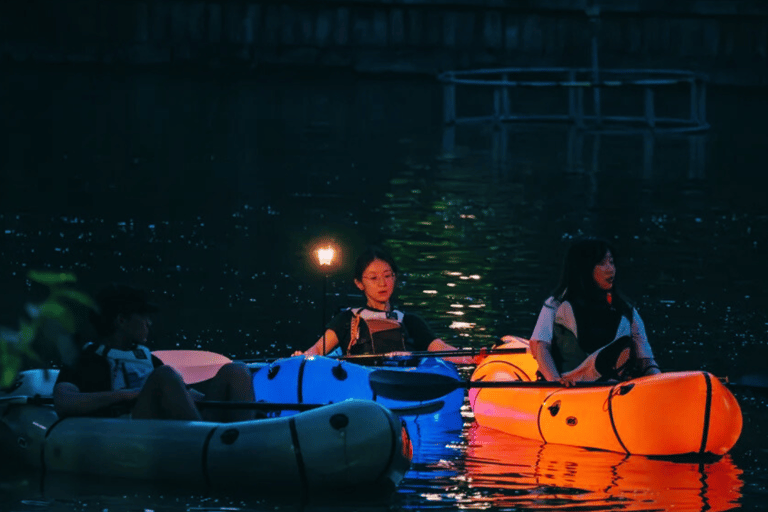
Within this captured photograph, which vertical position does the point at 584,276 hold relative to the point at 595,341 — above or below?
above

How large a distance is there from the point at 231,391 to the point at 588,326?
1.94 metres

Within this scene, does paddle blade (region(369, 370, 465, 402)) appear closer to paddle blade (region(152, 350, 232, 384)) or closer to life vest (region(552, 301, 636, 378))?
life vest (region(552, 301, 636, 378))

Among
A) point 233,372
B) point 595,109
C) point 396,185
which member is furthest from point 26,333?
point 595,109

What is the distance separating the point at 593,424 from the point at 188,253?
24.3 ft

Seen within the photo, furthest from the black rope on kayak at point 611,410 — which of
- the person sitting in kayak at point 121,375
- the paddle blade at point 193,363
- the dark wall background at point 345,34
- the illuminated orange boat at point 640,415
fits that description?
the dark wall background at point 345,34

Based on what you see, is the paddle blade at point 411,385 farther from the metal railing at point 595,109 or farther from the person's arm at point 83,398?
the metal railing at point 595,109

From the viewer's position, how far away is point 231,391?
838cm

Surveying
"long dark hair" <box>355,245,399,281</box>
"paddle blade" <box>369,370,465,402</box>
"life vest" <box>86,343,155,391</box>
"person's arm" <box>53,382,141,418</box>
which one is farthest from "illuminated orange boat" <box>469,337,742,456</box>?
"person's arm" <box>53,382,141,418</box>

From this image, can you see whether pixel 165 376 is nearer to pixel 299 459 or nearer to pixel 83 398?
pixel 83 398

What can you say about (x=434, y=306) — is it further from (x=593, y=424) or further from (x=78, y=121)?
(x=78, y=121)

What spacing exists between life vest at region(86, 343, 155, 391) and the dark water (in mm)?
486

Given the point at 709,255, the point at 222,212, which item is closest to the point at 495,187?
the point at 222,212

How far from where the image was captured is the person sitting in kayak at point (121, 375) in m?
7.83

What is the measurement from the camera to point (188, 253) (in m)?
15.5
